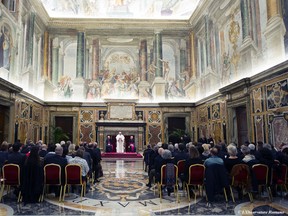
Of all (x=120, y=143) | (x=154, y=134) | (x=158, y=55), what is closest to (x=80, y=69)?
(x=158, y=55)

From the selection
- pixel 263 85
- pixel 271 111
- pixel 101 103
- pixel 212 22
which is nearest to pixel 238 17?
pixel 212 22

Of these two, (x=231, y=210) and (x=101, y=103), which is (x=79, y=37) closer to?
(x=101, y=103)

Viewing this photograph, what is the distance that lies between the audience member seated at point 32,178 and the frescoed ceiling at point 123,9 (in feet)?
50.8

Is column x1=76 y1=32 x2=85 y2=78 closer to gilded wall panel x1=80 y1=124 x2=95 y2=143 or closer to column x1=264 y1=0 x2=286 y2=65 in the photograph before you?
gilded wall panel x1=80 y1=124 x2=95 y2=143

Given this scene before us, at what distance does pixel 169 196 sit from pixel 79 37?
15.6 meters

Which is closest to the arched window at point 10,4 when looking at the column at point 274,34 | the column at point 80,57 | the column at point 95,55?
the column at point 80,57

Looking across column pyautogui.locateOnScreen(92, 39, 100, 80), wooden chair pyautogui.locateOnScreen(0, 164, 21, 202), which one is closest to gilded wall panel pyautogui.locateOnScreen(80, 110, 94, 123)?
column pyautogui.locateOnScreen(92, 39, 100, 80)

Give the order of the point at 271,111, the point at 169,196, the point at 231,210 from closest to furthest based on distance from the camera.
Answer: the point at 231,210 < the point at 169,196 < the point at 271,111

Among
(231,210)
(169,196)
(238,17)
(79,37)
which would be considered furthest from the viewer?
(79,37)

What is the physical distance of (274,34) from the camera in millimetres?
9398

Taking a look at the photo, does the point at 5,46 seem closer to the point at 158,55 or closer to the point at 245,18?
the point at 158,55

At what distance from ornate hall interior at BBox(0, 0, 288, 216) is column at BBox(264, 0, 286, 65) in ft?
0.12

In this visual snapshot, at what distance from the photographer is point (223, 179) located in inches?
221

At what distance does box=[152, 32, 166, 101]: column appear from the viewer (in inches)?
742
